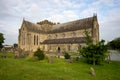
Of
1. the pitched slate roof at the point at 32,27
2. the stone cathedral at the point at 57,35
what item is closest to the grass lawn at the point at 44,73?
the stone cathedral at the point at 57,35

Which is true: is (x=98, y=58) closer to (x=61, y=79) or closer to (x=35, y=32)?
(x=61, y=79)

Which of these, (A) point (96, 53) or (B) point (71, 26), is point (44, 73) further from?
Answer: (B) point (71, 26)

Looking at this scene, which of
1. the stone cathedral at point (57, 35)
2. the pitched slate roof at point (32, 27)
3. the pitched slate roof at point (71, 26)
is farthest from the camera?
the pitched slate roof at point (32, 27)

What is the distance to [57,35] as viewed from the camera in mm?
65438

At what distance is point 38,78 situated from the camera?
12.4 metres

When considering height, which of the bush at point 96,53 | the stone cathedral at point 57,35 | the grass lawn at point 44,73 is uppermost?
the stone cathedral at point 57,35

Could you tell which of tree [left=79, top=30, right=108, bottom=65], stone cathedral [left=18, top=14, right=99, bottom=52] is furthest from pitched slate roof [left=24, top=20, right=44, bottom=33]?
tree [left=79, top=30, right=108, bottom=65]

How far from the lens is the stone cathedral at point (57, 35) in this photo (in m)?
51.7

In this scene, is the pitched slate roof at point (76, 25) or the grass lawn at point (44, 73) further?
the pitched slate roof at point (76, 25)

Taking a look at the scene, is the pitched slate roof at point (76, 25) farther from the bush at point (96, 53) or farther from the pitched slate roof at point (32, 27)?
the bush at point (96, 53)

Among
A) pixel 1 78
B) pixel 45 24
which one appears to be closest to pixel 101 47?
pixel 1 78

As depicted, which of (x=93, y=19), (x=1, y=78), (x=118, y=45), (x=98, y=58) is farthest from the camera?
(x=118, y=45)

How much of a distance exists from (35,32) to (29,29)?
393 centimetres

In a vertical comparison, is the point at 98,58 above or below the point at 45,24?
below
